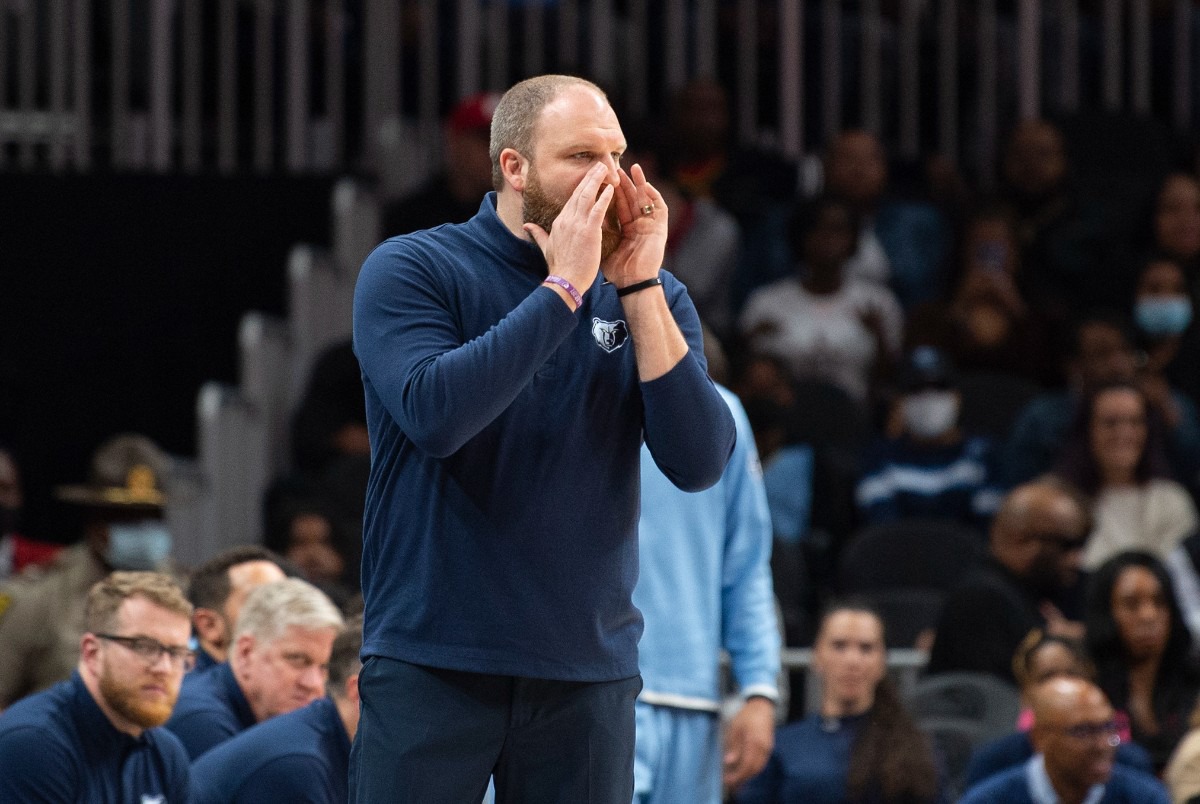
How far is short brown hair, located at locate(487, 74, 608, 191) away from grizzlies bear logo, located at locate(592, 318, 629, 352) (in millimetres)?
243

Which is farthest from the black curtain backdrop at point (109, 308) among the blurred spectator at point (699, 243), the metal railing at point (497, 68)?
the blurred spectator at point (699, 243)

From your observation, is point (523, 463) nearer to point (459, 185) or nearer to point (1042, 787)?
point (1042, 787)

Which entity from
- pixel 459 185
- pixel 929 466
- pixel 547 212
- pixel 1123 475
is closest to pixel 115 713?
pixel 547 212

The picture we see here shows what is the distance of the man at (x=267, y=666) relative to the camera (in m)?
4.79

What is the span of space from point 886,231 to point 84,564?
4.37 meters

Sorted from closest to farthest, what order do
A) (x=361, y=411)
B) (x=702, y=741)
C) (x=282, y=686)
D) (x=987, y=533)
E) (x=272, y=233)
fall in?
1. (x=702, y=741)
2. (x=282, y=686)
3. (x=987, y=533)
4. (x=361, y=411)
5. (x=272, y=233)

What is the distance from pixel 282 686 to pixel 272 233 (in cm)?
507

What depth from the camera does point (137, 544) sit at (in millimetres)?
7355

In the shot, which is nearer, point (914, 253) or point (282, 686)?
point (282, 686)

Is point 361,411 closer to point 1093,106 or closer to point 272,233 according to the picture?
point 272,233

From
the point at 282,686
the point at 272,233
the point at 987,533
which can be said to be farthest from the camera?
the point at 272,233

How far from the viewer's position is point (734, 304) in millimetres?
9656

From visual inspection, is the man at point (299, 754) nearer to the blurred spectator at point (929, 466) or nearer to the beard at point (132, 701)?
the beard at point (132, 701)

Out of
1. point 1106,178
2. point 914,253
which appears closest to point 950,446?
point 914,253
